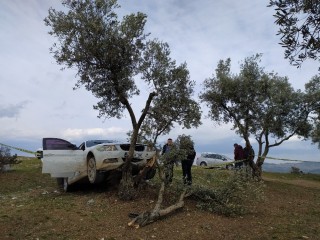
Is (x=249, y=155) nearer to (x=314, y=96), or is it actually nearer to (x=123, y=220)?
(x=314, y=96)

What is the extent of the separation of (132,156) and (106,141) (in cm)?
188

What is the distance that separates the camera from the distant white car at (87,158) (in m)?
12.3

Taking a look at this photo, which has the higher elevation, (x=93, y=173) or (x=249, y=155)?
(x=249, y=155)

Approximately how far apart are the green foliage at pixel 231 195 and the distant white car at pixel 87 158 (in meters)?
2.32

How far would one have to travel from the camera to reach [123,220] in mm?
10141

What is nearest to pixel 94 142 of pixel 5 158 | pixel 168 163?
pixel 168 163

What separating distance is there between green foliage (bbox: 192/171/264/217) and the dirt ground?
275 millimetres

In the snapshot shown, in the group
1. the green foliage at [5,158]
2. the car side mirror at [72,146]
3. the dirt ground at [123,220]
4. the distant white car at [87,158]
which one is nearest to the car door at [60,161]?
the distant white car at [87,158]

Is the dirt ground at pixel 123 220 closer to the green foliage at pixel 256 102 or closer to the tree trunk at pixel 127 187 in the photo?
the tree trunk at pixel 127 187

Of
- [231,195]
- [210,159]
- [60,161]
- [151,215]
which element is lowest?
[151,215]

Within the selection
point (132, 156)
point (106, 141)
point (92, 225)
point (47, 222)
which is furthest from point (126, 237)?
point (106, 141)

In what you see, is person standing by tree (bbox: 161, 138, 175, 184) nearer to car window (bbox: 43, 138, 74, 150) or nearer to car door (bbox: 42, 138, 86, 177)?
car door (bbox: 42, 138, 86, 177)

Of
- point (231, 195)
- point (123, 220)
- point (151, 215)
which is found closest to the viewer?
point (151, 215)

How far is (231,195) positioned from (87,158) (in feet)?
16.6
